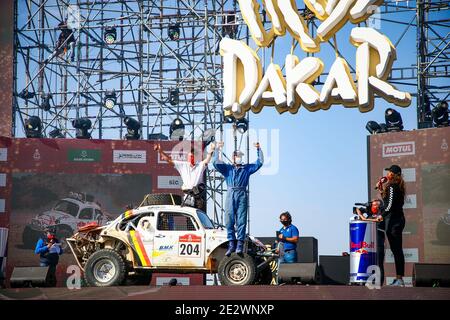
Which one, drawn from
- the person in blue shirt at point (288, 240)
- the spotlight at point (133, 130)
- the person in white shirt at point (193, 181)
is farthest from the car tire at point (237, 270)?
the spotlight at point (133, 130)

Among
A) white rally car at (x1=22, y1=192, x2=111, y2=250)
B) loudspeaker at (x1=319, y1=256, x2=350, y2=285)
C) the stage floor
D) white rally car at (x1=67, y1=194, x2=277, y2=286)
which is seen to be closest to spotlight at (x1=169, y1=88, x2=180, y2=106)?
white rally car at (x1=22, y1=192, x2=111, y2=250)

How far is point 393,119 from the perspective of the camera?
19.2m

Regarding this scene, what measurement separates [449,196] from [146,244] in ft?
27.8

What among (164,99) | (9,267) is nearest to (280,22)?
(9,267)

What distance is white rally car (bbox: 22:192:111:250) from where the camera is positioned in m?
21.7

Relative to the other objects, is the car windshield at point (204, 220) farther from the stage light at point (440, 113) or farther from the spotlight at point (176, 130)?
the stage light at point (440, 113)

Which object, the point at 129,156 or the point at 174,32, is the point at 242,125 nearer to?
the point at 129,156

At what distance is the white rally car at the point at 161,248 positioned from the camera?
14.8 metres

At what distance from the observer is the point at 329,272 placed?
16281 millimetres

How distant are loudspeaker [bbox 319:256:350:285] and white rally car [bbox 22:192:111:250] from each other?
7529mm

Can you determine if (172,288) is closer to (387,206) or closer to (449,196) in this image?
(387,206)

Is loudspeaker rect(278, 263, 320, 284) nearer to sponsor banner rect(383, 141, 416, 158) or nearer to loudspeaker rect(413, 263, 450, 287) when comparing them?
loudspeaker rect(413, 263, 450, 287)

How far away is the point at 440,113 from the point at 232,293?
8671 mm

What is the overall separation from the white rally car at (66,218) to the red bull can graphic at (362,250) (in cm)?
965
